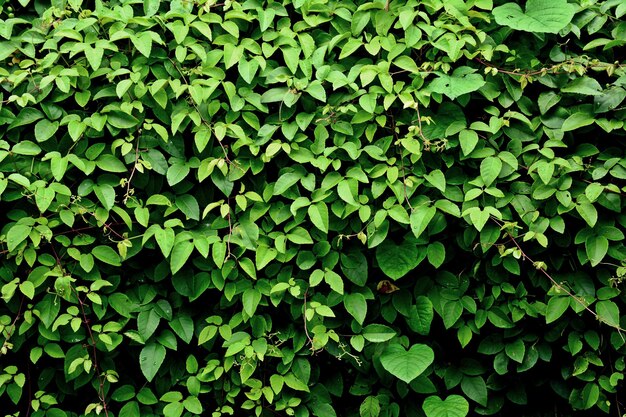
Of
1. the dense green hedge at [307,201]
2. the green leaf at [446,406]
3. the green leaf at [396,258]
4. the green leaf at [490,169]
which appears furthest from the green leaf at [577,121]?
the green leaf at [446,406]

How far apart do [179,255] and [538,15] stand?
1648 millimetres

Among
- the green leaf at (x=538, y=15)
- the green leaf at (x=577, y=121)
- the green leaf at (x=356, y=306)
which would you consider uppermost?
the green leaf at (x=538, y=15)

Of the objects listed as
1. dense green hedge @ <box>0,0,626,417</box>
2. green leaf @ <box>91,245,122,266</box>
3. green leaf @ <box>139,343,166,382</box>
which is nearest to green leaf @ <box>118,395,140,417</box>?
dense green hedge @ <box>0,0,626,417</box>

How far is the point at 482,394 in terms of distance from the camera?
265 cm

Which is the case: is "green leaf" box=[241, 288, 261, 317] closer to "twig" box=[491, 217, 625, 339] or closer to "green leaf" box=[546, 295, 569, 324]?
"twig" box=[491, 217, 625, 339]

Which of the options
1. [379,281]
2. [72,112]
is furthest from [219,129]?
[379,281]

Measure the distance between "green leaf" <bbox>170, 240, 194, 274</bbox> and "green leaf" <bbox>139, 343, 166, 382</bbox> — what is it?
0.35 m

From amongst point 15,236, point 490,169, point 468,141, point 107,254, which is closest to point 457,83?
point 468,141

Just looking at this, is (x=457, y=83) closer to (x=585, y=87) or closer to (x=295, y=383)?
(x=585, y=87)

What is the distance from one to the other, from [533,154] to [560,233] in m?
0.32

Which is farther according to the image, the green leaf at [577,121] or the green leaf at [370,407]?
the green leaf at [370,407]

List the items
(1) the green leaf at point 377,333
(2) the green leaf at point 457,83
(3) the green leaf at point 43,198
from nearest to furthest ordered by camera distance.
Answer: (3) the green leaf at point 43,198 < (2) the green leaf at point 457,83 < (1) the green leaf at point 377,333

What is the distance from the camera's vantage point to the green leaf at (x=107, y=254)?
8.23ft

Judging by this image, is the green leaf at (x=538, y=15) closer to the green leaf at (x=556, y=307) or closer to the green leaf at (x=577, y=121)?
the green leaf at (x=577, y=121)
